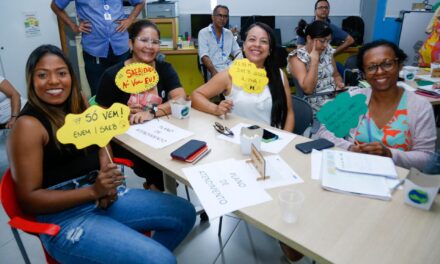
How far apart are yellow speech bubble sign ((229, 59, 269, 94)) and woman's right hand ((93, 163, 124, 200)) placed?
3.00ft

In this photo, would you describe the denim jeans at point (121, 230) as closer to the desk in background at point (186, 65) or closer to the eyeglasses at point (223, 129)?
the eyeglasses at point (223, 129)

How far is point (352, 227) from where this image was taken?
97 cm

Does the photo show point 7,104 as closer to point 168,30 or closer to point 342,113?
point 168,30

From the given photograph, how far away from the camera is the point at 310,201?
1.10 metres

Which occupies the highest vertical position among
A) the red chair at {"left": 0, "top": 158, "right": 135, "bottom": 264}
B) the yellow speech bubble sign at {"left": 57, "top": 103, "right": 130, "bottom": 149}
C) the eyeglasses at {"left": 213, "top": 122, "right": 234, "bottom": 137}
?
the yellow speech bubble sign at {"left": 57, "top": 103, "right": 130, "bottom": 149}

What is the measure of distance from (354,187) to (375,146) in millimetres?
367

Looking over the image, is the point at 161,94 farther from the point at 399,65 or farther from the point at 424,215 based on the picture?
the point at 424,215

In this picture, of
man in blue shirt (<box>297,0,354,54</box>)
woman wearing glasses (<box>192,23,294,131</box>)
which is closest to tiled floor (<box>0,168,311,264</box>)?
woman wearing glasses (<box>192,23,294,131</box>)

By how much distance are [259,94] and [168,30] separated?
9.74ft

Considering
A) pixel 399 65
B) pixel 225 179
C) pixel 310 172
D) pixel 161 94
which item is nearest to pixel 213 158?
pixel 225 179

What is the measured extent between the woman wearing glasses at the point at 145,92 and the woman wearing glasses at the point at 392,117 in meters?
1.04

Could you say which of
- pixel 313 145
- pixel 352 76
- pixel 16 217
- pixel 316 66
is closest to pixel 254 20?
pixel 352 76

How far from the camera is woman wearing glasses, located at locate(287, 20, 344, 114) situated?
2.58 meters

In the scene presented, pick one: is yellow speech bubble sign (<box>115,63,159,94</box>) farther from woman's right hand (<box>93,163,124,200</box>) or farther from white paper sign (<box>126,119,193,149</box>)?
woman's right hand (<box>93,163,124,200</box>)
